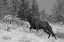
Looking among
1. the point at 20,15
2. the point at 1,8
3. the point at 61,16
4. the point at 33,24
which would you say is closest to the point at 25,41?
the point at 33,24

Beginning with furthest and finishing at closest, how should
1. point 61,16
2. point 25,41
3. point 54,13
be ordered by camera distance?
1. point 54,13
2. point 61,16
3. point 25,41

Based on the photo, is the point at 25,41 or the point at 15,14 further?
the point at 15,14

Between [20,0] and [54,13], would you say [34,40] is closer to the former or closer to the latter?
[20,0]

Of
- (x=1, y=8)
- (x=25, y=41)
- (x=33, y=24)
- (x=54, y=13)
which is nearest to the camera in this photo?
(x=25, y=41)

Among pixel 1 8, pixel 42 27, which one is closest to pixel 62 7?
pixel 1 8

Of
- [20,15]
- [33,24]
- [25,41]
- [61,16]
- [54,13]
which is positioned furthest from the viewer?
[54,13]

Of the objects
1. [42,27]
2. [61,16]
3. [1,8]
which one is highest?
[1,8]

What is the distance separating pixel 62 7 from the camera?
2394 centimetres

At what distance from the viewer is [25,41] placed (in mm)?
5984

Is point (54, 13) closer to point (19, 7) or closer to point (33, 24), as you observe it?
point (19, 7)

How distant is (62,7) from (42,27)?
49.2 ft

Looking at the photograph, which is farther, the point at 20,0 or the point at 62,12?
the point at 62,12

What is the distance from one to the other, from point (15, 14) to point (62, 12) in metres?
9.04

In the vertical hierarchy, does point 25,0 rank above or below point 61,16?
above
